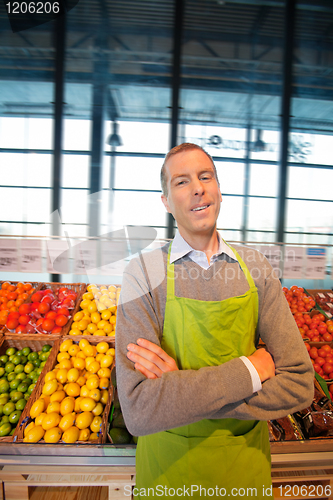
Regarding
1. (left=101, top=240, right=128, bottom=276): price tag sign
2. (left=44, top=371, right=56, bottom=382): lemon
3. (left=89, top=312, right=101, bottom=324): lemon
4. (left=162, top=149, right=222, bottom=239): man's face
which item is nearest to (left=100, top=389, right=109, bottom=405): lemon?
(left=44, top=371, right=56, bottom=382): lemon

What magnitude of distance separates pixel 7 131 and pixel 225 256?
3265 millimetres

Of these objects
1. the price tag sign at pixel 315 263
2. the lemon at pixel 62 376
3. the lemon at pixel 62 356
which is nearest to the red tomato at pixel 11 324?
the lemon at pixel 62 356

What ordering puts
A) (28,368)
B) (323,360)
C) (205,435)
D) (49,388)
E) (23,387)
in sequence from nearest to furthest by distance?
(205,435)
(49,388)
(23,387)
(28,368)
(323,360)

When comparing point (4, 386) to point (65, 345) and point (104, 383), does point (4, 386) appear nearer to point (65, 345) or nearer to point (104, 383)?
point (65, 345)

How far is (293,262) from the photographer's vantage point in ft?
7.69

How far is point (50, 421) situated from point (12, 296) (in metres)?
1.30

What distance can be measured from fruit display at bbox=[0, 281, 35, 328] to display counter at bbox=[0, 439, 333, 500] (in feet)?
3.29

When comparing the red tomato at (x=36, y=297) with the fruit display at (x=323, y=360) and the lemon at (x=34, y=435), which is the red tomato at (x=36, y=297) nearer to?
the lemon at (x=34, y=435)

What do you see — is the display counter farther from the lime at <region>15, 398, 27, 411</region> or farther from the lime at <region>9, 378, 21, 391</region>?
the lime at <region>9, 378, 21, 391</region>

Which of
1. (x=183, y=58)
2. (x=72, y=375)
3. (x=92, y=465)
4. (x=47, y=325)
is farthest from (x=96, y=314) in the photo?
(x=183, y=58)

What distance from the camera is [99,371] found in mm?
1569

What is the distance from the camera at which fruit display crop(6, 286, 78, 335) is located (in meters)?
1.85

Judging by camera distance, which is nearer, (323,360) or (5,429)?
(5,429)

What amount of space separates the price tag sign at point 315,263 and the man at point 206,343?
1.71 metres
